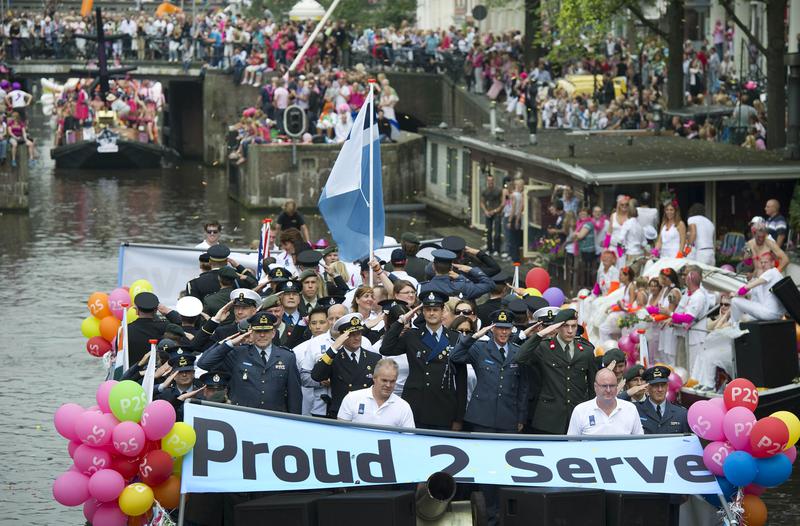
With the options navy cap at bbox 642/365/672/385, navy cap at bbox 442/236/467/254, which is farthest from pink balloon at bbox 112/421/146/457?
navy cap at bbox 442/236/467/254

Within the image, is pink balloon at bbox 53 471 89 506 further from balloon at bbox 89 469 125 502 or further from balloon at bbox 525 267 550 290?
balloon at bbox 525 267 550 290

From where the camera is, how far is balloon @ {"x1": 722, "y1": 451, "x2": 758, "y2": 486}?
11.7 metres

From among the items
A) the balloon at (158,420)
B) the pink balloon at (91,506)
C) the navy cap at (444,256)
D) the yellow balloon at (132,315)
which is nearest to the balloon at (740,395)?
the balloon at (158,420)

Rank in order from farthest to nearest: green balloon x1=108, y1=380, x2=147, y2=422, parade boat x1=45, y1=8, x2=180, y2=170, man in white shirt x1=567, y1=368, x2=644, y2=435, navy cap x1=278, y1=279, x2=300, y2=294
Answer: parade boat x1=45, y1=8, x2=180, y2=170
navy cap x1=278, y1=279, x2=300, y2=294
man in white shirt x1=567, y1=368, x2=644, y2=435
green balloon x1=108, y1=380, x2=147, y2=422

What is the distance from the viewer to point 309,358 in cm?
1354

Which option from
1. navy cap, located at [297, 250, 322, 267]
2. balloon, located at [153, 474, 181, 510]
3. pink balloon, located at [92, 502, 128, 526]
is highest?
navy cap, located at [297, 250, 322, 267]

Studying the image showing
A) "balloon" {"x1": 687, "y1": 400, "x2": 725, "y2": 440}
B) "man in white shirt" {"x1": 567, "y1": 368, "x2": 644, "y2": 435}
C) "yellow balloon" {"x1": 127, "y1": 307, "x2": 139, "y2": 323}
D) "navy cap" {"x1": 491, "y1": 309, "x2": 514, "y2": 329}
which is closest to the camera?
"balloon" {"x1": 687, "y1": 400, "x2": 725, "y2": 440}

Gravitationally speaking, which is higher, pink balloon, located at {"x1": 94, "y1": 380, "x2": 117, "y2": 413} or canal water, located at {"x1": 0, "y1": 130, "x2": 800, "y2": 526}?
pink balloon, located at {"x1": 94, "y1": 380, "x2": 117, "y2": 413}

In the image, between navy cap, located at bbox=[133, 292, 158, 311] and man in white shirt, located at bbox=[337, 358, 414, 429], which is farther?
navy cap, located at bbox=[133, 292, 158, 311]

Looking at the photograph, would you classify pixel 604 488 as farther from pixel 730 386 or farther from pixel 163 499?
pixel 163 499

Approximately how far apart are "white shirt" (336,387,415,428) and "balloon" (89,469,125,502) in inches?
65.7

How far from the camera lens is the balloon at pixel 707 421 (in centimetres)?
1195

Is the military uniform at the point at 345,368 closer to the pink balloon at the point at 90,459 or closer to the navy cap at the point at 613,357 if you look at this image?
the navy cap at the point at 613,357

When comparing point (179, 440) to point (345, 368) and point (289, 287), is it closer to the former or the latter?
point (345, 368)
